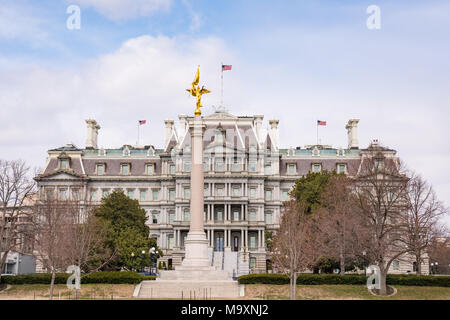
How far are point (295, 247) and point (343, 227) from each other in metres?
10.0

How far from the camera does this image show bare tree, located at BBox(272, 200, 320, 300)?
39150 mm

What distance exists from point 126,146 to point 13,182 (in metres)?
36.1

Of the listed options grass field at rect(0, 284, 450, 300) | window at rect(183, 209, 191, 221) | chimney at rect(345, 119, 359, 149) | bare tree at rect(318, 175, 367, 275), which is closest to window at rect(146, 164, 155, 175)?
window at rect(183, 209, 191, 221)

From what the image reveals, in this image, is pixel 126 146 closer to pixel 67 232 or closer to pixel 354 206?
pixel 67 232

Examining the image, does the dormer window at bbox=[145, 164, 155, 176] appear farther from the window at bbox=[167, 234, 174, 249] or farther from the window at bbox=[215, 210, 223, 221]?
the window at bbox=[215, 210, 223, 221]

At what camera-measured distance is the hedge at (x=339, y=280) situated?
4359 centimetres

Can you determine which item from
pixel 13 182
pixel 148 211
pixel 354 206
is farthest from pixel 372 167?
pixel 148 211

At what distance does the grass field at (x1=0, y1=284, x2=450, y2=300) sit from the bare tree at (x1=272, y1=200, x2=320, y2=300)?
2040 millimetres

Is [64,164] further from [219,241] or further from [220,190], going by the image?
[219,241]

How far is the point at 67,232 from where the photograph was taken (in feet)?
157

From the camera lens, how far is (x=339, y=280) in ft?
146

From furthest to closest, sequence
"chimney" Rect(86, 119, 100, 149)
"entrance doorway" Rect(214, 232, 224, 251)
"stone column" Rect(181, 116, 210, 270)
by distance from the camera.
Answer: "chimney" Rect(86, 119, 100, 149)
"entrance doorway" Rect(214, 232, 224, 251)
"stone column" Rect(181, 116, 210, 270)

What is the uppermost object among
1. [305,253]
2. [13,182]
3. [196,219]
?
[13,182]

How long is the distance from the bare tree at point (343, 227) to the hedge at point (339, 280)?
2593 mm
